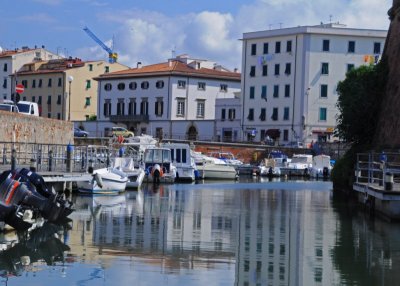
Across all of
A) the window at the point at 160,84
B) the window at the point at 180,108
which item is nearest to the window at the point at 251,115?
the window at the point at 180,108

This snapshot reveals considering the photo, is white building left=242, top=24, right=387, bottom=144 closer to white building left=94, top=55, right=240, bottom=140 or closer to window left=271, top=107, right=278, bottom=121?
window left=271, top=107, right=278, bottom=121

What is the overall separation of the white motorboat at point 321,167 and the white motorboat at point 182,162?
20289mm

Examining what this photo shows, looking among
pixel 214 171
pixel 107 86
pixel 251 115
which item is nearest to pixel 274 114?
pixel 251 115

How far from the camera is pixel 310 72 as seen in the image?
102312 mm

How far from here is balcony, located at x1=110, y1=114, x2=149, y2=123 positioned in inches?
4569

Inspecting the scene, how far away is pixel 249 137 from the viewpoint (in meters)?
107

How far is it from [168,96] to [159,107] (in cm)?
230

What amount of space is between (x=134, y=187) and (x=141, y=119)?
67384mm

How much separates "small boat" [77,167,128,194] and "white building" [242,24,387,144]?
58599 mm

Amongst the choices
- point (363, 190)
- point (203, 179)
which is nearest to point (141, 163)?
point (203, 179)

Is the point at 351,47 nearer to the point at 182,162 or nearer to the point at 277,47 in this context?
the point at 277,47

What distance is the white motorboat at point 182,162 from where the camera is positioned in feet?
211

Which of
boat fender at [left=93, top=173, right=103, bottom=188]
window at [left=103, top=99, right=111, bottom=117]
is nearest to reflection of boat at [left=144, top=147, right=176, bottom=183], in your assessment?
boat fender at [left=93, top=173, right=103, bottom=188]

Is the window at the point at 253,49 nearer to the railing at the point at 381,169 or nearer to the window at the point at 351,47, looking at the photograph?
the window at the point at 351,47
